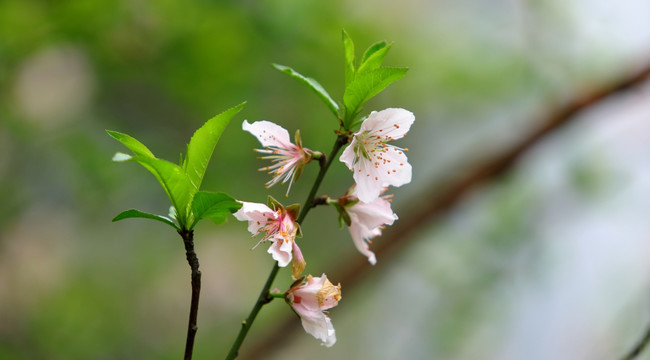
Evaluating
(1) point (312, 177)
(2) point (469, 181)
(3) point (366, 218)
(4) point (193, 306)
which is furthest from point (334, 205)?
(1) point (312, 177)

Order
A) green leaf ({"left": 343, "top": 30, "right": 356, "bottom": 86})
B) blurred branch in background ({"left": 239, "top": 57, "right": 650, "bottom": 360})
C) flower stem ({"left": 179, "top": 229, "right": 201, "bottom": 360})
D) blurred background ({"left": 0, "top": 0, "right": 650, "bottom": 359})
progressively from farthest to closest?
blurred background ({"left": 0, "top": 0, "right": 650, "bottom": 359}), blurred branch in background ({"left": 239, "top": 57, "right": 650, "bottom": 360}), green leaf ({"left": 343, "top": 30, "right": 356, "bottom": 86}), flower stem ({"left": 179, "top": 229, "right": 201, "bottom": 360})

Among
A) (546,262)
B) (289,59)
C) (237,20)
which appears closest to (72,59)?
(237,20)

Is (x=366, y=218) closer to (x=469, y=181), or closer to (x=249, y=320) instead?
(x=249, y=320)

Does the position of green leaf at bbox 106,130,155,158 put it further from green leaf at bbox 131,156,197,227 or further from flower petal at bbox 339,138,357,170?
flower petal at bbox 339,138,357,170

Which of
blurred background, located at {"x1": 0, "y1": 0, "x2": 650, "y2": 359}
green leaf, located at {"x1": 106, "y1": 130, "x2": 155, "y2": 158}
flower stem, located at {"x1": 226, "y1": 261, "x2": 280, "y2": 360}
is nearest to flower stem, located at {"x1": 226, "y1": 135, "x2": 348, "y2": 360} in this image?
flower stem, located at {"x1": 226, "y1": 261, "x2": 280, "y2": 360}

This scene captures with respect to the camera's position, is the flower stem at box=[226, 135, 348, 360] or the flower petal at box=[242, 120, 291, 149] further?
the flower petal at box=[242, 120, 291, 149]

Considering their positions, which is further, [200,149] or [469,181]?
[469,181]

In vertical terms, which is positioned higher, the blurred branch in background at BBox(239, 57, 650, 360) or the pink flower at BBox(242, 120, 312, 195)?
the pink flower at BBox(242, 120, 312, 195)

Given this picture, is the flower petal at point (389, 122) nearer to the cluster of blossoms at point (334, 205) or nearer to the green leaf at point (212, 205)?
the cluster of blossoms at point (334, 205)
